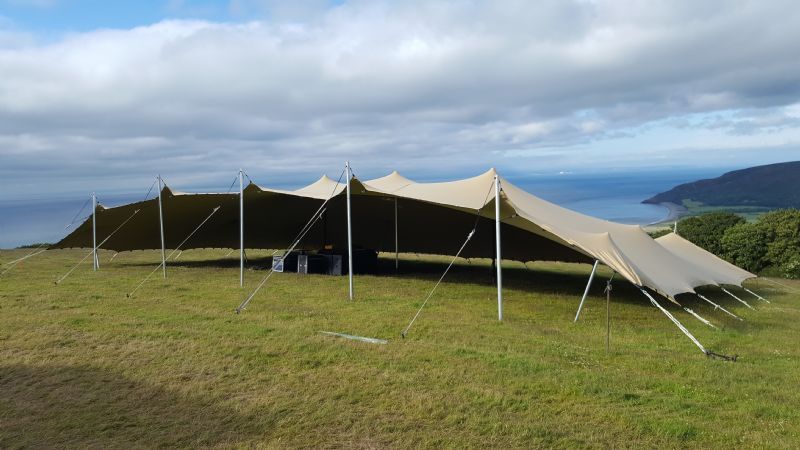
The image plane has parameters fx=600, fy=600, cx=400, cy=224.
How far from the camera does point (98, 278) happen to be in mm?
10758

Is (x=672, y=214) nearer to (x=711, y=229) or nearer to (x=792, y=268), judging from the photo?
(x=711, y=229)

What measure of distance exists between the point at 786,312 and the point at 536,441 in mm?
6787

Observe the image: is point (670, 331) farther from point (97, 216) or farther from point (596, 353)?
point (97, 216)

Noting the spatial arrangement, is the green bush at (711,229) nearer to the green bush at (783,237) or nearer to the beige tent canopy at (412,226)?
the green bush at (783,237)

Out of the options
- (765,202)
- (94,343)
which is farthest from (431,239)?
(765,202)

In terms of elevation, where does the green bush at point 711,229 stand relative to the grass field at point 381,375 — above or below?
above

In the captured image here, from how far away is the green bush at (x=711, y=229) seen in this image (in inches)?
575

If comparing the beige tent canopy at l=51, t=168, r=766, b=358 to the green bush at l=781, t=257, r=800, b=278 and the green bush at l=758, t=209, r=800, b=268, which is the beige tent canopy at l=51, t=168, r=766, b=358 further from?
the green bush at l=758, t=209, r=800, b=268

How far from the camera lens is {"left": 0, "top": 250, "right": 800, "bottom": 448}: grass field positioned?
3.74 meters

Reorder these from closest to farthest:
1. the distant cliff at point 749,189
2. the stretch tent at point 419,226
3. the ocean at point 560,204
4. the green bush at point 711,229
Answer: the stretch tent at point 419,226 → the green bush at point 711,229 → the ocean at point 560,204 → the distant cliff at point 749,189

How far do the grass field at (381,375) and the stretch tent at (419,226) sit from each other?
0.90 m

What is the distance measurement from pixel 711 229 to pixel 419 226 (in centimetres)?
764

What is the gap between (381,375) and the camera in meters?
4.87

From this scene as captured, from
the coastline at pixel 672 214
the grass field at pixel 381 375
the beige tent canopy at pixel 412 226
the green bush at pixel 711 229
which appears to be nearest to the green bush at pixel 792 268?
the green bush at pixel 711 229
